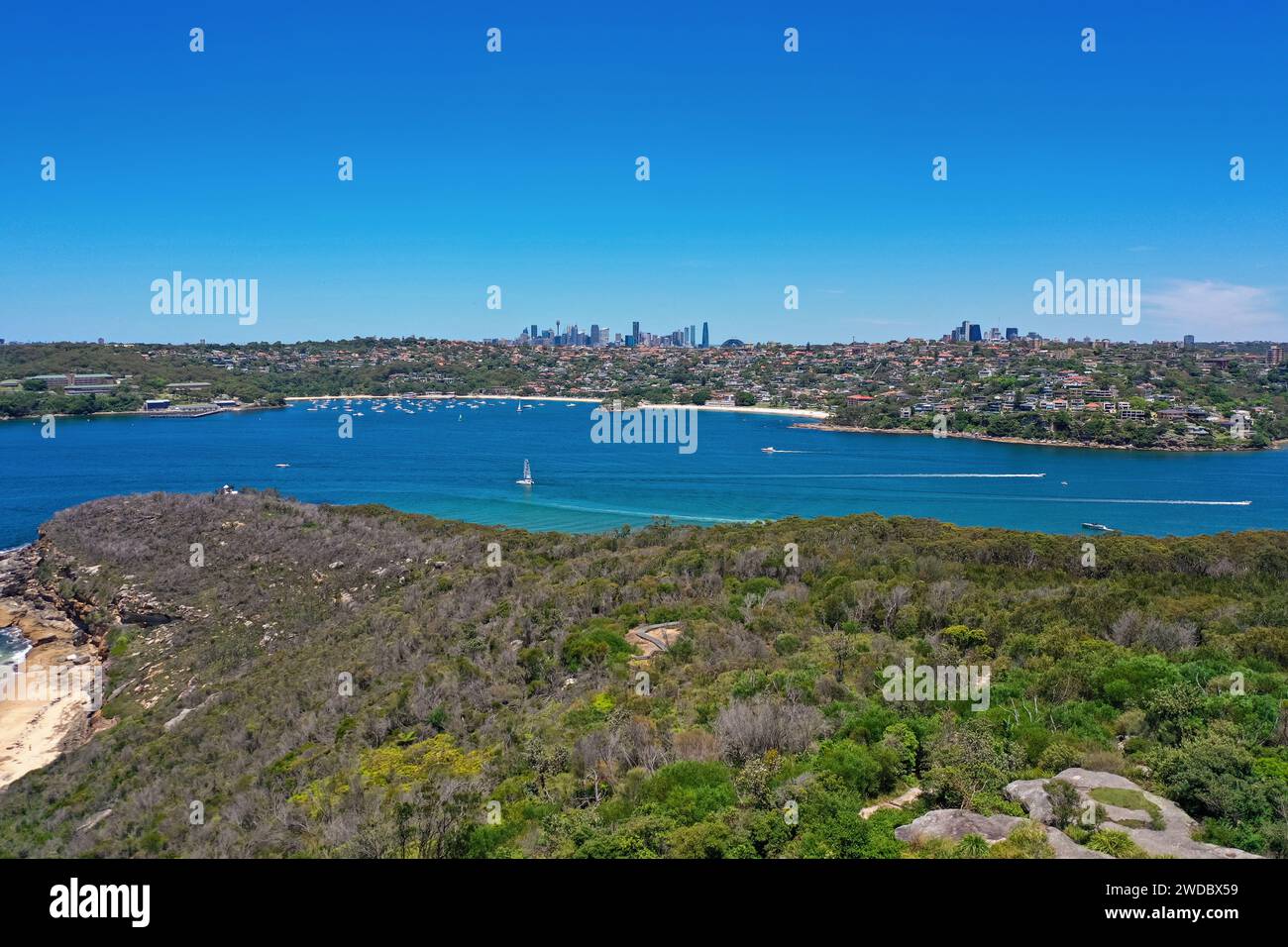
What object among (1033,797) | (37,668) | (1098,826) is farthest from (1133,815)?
(37,668)

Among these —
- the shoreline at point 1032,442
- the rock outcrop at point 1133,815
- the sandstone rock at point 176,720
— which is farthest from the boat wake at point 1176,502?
the sandstone rock at point 176,720

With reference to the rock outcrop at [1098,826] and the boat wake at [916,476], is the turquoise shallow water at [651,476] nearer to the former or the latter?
the boat wake at [916,476]

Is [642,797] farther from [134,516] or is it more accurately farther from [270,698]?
[134,516]

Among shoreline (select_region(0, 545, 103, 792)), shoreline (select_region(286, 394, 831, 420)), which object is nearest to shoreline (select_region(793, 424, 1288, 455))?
shoreline (select_region(286, 394, 831, 420))

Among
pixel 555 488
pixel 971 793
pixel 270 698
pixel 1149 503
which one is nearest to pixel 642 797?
pixel 971 793

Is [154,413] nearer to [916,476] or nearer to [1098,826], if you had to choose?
[916,476]

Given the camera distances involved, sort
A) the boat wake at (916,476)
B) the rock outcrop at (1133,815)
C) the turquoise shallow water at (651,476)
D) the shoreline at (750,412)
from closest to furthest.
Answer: the rock outcrop at (1133,815) < the turquoise shallow water at (651,476) < the boat wake at (916,476) < the shoreline at (750,412)
